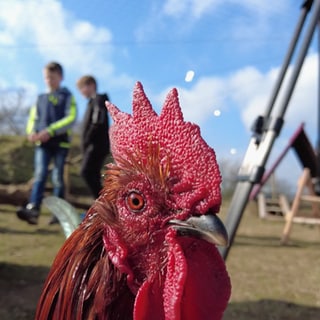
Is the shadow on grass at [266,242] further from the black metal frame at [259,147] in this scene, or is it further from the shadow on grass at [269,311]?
the black metal frame at [259,147]

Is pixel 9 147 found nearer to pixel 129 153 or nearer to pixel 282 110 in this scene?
pixel 282 110

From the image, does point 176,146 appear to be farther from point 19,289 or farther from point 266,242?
point 266,242

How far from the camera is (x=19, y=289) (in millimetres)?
2656

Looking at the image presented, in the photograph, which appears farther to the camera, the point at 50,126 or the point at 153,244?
the point at 50,126

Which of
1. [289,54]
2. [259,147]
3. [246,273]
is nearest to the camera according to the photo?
[259,147]

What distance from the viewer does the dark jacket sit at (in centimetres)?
386

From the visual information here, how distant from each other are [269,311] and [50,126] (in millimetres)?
2533

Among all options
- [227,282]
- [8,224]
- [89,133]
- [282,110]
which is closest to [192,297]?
[227,282]

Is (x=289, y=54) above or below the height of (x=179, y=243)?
above

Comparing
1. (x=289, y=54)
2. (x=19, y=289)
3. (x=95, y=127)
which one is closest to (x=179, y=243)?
(x=19, y=289)

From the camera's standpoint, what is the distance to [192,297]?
1.07m

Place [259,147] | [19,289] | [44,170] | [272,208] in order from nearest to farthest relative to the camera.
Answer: [259,147] < [19,289] < [44,170] < [272,208]

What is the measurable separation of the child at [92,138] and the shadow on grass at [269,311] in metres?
1.82

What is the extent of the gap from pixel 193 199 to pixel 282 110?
158cm
